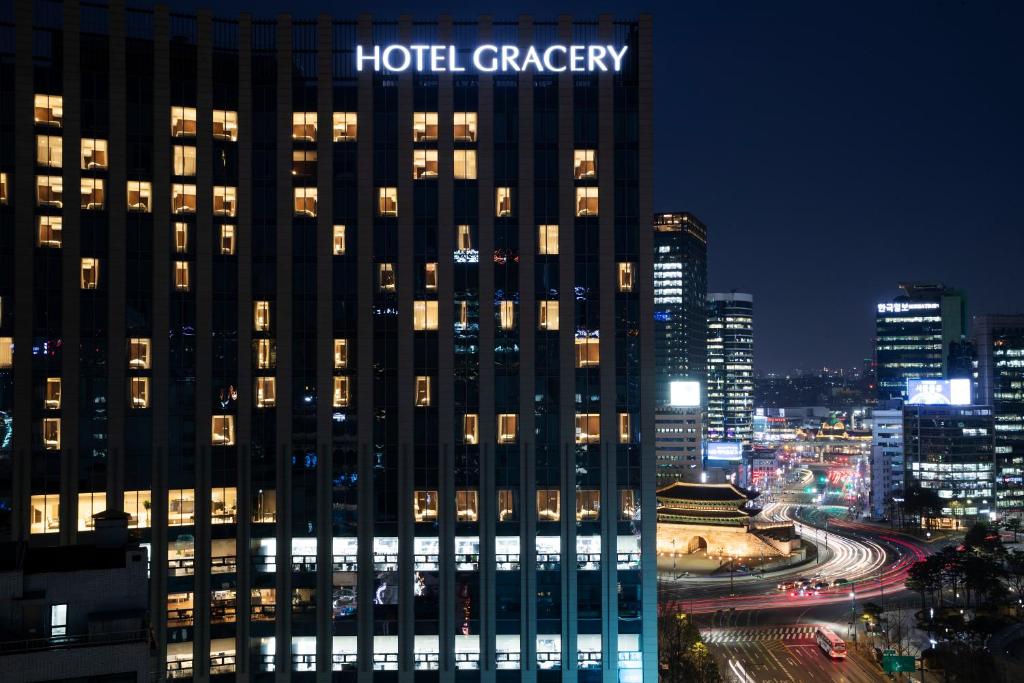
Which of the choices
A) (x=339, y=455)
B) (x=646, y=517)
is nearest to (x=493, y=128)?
(x=339, y=455)

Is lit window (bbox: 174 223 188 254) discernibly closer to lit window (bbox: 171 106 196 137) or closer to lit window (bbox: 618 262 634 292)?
lit window (bbox: 171 106 196 137)

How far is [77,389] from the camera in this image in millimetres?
71375

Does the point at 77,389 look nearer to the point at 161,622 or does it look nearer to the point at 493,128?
the point at 161,622

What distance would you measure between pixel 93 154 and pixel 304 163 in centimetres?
1663

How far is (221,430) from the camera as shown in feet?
239

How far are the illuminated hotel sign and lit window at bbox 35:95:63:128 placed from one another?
78.1 ft

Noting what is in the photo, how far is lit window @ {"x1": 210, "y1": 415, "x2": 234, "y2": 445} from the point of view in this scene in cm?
7262

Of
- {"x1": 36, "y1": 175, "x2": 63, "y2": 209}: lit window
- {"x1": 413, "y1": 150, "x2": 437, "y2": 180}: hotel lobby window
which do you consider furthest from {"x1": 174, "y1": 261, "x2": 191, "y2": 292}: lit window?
{"x1": 413, "y1": 150, "x2": 437, "y2": 180}: hotel lobby window

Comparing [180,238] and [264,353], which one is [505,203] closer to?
[264,353]

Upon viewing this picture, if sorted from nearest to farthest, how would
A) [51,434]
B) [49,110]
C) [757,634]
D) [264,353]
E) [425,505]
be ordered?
[51,434] → [49,110] → [425,505] → [264,353] → [757,634]

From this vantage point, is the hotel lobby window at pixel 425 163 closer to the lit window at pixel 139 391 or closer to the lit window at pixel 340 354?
the lit window at pixel 340 354

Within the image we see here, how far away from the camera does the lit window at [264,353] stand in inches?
2891

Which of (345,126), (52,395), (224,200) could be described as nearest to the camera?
(52,395)

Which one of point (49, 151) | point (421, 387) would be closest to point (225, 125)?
point (49, 151)
